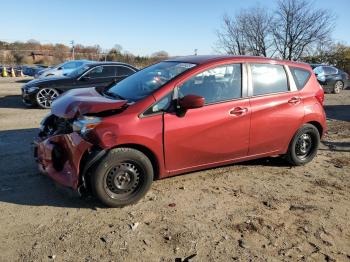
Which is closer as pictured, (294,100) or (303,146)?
(294,100)

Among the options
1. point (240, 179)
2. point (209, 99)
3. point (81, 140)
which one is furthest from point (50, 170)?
point (240, 179)

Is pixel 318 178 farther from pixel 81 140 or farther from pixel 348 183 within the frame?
pixel 81 140

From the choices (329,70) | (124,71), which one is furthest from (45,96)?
(329,70)

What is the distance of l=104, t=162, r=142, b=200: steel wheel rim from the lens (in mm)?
4711

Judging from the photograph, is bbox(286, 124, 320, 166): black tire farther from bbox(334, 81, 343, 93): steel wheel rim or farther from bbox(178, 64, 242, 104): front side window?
bbox(334, 81, 343, 93): steel wheel rim

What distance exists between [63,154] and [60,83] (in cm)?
804

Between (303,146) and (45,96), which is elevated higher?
(45,96)

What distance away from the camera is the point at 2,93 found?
16.4 metres

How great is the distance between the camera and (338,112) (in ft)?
41.4

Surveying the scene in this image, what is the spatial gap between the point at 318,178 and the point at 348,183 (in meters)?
0.41

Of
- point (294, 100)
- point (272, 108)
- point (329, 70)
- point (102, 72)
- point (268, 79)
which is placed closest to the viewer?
point (272, 108)

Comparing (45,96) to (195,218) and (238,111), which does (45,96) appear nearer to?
(238,111)

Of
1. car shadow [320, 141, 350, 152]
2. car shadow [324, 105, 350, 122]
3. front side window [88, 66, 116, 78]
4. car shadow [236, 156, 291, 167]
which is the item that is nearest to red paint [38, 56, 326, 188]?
car shadow [236, 156, 291, 167]

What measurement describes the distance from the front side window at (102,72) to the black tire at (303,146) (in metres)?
7.96
